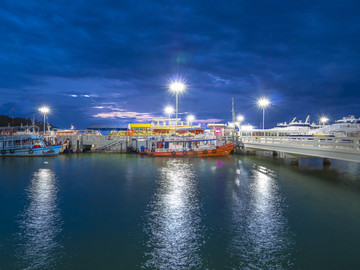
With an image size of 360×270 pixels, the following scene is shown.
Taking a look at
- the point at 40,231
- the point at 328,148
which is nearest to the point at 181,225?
the point at 40,231

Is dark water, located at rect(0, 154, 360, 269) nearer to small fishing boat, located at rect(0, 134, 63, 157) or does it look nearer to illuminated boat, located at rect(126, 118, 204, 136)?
small fishing boat, located at rect(0, 134, 63, 157)

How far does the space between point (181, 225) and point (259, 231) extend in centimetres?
425

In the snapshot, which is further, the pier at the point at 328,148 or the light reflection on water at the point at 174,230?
the pier at the point at 328,148

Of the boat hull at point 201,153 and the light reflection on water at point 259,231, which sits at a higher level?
the boat hull at point 201,153

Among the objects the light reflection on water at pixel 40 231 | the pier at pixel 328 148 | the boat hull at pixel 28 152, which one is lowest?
the light reflection on water at pixel 40 231

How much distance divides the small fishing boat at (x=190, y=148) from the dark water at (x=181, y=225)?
2438 cm

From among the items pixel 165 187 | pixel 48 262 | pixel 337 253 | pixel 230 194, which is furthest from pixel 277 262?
pixel 165 187

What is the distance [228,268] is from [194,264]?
1.36m

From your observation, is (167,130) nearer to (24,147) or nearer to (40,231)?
(24,147)

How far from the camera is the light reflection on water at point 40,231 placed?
10.2 meters

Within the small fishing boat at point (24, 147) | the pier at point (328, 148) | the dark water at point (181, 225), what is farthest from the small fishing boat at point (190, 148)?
the dark water at point (181, 225)

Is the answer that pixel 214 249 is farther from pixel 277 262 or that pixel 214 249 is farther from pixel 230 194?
pixel 230 194

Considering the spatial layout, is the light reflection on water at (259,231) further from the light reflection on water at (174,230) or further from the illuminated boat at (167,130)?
the illuminated boat at (167,130)

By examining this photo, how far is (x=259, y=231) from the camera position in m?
13.0
